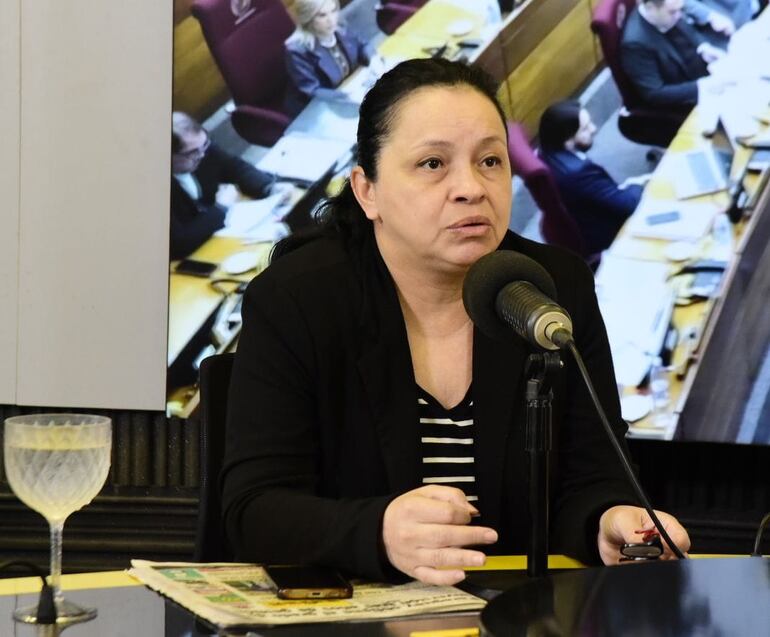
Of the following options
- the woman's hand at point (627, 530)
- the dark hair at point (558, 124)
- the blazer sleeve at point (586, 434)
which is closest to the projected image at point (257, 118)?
the dark hair at point (558, 124)

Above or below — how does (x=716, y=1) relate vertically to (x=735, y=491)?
above

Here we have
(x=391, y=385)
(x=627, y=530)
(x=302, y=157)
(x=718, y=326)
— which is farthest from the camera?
(x=302, y=157)

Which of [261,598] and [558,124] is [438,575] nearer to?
[261,598]

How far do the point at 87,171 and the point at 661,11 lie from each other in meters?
1.25

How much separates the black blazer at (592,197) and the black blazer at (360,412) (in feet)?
2.38

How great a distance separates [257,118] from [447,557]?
1552 millimetres

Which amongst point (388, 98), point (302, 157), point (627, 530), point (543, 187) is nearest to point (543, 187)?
point (543, 187)

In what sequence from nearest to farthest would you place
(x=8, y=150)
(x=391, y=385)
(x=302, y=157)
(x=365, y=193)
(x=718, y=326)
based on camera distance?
(x=391, y=385) → (x=365, y=193) → (x=718, y=326) → (x=302, y=157) → (x=8, y=150)

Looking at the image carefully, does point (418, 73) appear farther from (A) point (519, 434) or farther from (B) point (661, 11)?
(B) point (661, 11)

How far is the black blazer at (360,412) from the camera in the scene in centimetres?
158

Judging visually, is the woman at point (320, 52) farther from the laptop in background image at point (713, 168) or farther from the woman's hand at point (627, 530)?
the woman's hand at point (627, 530)

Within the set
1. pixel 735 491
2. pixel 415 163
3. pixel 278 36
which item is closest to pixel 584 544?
pixel 415 163

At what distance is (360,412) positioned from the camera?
1.67m

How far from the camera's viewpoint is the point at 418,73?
1740 millimetres
